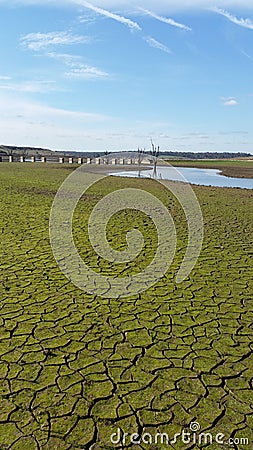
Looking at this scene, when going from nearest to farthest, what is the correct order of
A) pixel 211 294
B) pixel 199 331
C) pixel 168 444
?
1. pixel 168 444
2. pixel 199 331
3. pixel 211 294

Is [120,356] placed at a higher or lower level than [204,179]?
lower

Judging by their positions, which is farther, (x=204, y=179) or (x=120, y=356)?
(x=204, y=179)

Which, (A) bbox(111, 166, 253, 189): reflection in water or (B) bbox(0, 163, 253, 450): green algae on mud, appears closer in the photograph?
(B) bbox(0, 163, 253, 450): green algae on mud

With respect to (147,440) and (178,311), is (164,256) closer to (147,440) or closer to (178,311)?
(178,311)

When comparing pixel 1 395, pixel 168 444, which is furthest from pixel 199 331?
pixel 1 395

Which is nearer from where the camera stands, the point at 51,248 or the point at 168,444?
the point at 168,444

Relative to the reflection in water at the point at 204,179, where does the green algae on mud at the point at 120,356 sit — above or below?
below

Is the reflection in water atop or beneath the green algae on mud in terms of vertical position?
atop

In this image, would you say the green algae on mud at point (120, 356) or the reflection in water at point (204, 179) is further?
the reflection in water at point (204, 179)
